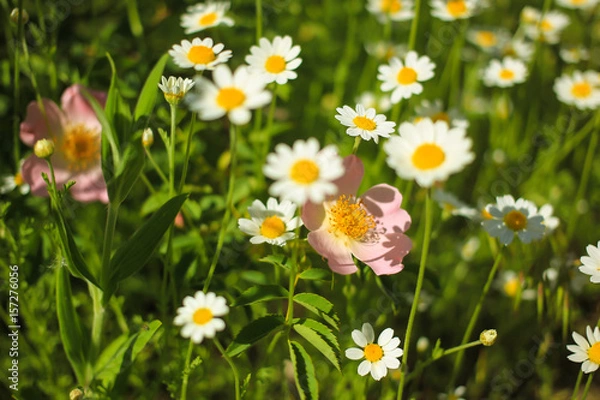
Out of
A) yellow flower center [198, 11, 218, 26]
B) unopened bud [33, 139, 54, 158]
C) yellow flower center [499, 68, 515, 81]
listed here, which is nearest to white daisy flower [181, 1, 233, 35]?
yellow flower center [198, 11, 218, 26]

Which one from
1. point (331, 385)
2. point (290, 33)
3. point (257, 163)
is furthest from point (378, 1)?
point (331, 385)

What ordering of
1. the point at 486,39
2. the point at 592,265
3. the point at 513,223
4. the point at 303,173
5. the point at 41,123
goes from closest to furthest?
1. the point at 303,173
2. the point at 592,265
3. the point at 513,223
4. the point at 41,123
5. the point at 486,39

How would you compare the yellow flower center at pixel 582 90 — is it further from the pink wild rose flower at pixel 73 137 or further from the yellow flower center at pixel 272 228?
the pink wild rose flower at pixel 73 137

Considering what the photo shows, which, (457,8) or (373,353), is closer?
(373,353)

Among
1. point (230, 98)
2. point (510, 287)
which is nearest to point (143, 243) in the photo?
point (230, 98)

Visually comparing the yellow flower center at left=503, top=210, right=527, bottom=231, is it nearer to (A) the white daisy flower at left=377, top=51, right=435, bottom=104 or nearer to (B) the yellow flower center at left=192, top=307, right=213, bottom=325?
(A) the white daisy flower at left=377, top=51, right=435, bottom=104

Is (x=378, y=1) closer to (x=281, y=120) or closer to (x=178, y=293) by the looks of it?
(x=281, y=120)

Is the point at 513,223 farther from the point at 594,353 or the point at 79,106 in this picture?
the point at 79,106
